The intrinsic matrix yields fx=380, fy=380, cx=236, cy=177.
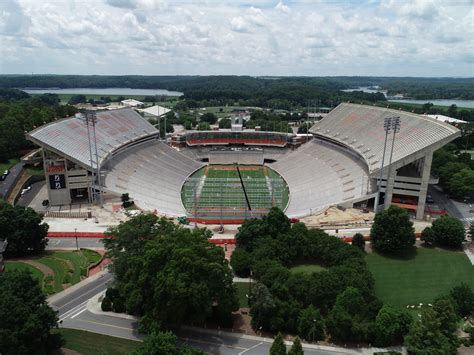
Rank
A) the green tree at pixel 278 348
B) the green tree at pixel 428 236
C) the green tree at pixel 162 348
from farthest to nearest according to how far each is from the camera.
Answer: the green tree at pixel 428 236, the green tree at pixel 278 348, the green tree at pixel 162 348

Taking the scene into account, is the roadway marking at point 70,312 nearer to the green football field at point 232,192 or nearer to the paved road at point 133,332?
the paved road at point 133,332

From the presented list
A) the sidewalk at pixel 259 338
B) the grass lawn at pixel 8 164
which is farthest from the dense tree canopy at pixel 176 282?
the grass lawn at pixel 8 164

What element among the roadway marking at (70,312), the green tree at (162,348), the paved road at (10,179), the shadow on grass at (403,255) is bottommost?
the roadway marking at (70,312)

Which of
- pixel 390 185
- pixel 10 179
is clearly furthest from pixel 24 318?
pixel 10 179

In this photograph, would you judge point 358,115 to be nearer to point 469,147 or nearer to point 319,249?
point 469,147

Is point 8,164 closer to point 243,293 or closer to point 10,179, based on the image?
point 10,179
